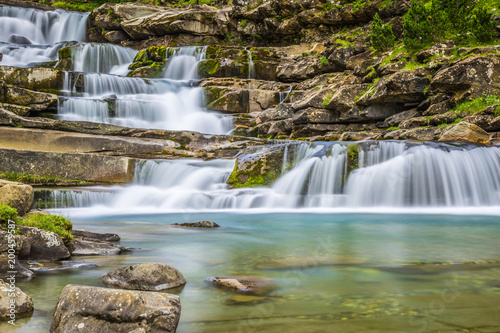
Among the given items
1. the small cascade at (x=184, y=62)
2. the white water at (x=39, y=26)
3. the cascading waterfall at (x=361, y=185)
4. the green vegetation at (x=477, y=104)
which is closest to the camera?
the cascading waterfall at (x=361, y=185)

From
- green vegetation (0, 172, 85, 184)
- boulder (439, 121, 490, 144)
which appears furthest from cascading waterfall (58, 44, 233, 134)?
boulder (439, 121, 490, 144)

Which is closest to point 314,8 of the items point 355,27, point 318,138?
point 355,27

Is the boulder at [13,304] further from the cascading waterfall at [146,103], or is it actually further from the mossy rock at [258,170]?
the cascading waterfall at [146,103]

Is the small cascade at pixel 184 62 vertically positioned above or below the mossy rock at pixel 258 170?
above

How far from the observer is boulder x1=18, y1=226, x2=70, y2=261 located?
→ 468 cm

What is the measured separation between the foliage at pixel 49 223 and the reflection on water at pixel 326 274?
49 centimetres

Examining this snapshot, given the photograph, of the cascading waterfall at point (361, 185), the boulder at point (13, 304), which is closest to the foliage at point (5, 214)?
the boulder at point (13, 304)

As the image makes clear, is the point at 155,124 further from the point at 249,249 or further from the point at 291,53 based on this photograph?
the point at 249,249

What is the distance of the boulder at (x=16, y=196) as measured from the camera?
5.24 m

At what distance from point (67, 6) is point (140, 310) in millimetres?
45940

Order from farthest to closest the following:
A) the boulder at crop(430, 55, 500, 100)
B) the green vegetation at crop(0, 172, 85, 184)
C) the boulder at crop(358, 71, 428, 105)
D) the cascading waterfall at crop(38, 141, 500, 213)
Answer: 1. the boulder at crop(358, 71, 428, 105)
2. the boulder at crop(430, 55, 500, 100)
3. the green vegetation at crop(0, 172, 85, 184)
4. the cascading waterfall at crop(38, 141, 500, 213)

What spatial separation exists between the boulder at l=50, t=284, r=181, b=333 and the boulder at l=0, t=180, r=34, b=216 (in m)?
3.01

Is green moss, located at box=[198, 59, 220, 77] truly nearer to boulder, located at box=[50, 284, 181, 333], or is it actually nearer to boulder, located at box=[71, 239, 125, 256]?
boulder, located at box=[71, 239, 125, 256]

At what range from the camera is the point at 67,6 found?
41.7 metres
